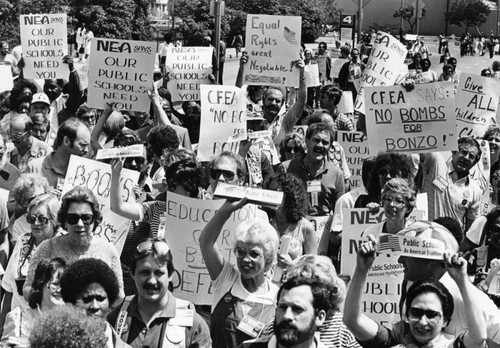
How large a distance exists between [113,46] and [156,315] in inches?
207

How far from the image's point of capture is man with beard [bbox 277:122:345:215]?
26.3 ft

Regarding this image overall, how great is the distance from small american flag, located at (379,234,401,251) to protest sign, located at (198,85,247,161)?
11.6ft

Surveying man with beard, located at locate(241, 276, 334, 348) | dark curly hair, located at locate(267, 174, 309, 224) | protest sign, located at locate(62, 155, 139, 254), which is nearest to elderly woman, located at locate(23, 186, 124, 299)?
protest sign, located at locate(62, 155, 139, 254)

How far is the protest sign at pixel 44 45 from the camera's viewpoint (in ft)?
40.9

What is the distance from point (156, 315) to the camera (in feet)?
17.2

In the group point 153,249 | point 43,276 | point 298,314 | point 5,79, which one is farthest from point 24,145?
point 298,314

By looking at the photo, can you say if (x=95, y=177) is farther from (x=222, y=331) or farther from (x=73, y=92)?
(x=73, y=92)

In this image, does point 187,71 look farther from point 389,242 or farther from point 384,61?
point 389,242

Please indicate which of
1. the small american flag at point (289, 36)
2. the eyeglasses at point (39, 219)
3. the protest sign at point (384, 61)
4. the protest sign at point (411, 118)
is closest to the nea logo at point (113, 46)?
the small american flag at point (289, 36)

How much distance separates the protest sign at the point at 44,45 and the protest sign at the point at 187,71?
4.16ft

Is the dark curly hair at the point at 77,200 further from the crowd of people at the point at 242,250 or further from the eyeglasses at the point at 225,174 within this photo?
the eyeglasses at the point at 225,174

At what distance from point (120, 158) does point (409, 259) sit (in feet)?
7.87

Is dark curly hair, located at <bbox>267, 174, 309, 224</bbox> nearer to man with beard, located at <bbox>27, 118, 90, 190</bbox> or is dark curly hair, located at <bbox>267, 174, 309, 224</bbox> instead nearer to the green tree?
man with beard, located at <bbox>27, 118, 90, 190</bbox>

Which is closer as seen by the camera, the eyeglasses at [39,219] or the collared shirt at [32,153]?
the eyeglasses at [39,219]
